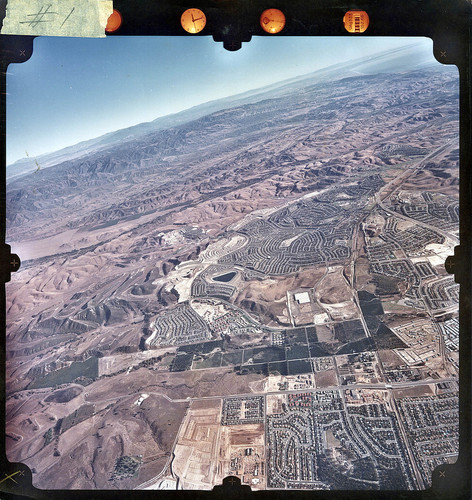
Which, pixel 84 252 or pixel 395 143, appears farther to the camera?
pixel 395 143

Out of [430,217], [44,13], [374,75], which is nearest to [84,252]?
[430,217]

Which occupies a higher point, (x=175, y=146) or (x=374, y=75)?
(x=374, y=75)

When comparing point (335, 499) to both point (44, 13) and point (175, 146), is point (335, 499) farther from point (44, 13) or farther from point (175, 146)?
point (175, 146)

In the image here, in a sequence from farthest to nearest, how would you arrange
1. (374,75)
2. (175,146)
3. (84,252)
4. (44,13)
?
(374,75) < (175,146) < (84,252) < (44,13)

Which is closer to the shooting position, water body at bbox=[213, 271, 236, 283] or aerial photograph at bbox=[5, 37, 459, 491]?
aerial photograph at bbox=[5, 37, 459, 491]

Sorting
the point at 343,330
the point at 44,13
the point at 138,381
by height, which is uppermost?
the point at 44,13

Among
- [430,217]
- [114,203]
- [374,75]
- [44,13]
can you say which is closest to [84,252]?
[114,203]

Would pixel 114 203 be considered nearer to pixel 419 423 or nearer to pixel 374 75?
pixel 419 423

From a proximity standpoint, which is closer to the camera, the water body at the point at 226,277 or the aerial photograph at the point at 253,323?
the aerial photograph at the point at 253,323

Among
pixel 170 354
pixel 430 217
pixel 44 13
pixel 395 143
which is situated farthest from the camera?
pixel 395 143
